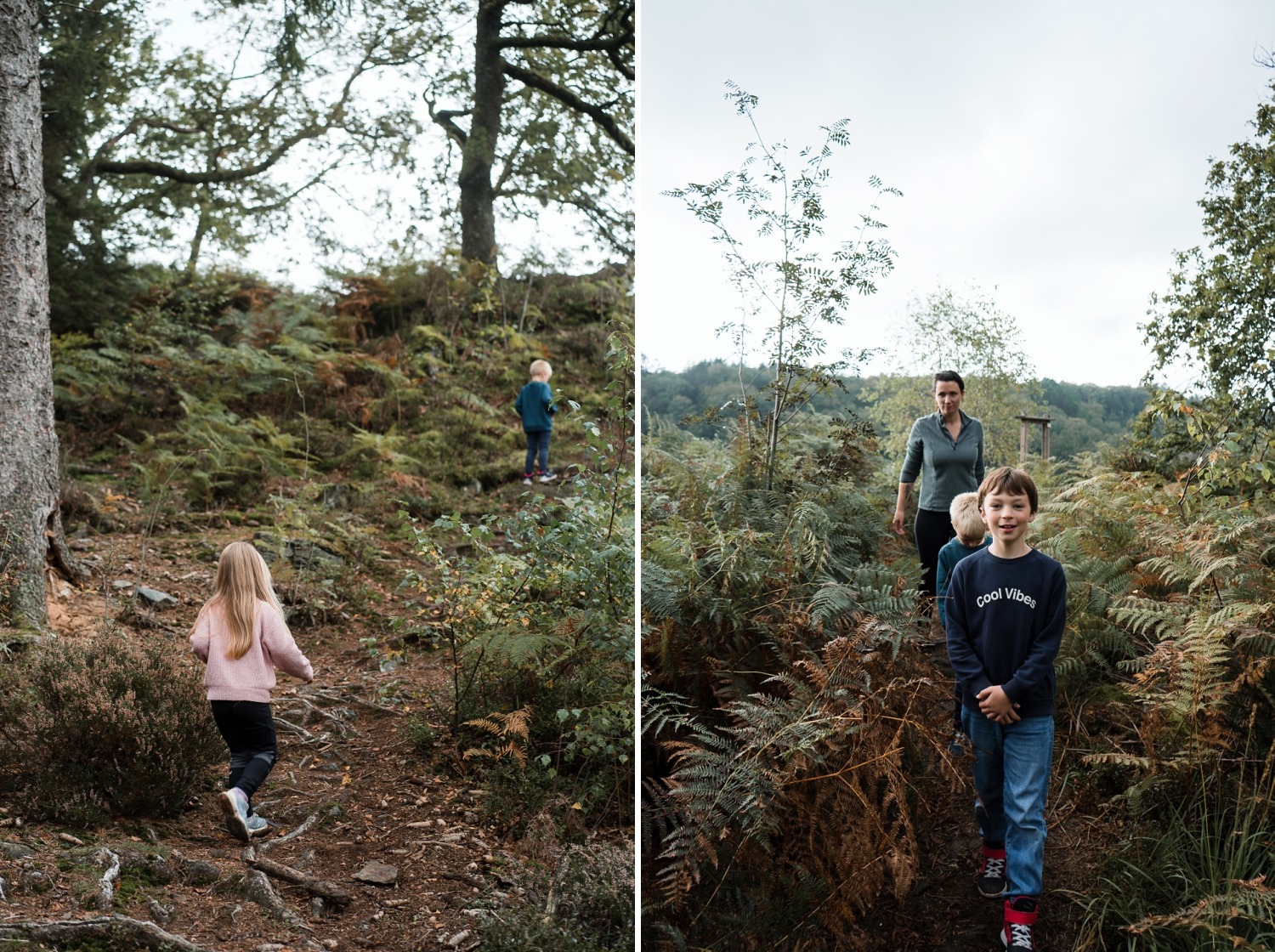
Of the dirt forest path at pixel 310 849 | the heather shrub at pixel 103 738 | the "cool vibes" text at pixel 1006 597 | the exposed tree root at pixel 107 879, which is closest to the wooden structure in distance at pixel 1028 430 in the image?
the "cool vibes" text at pixel 1006 597

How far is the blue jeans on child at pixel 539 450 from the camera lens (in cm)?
745

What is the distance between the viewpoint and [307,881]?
3205 millimetres

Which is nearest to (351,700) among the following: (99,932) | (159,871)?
(159,871)

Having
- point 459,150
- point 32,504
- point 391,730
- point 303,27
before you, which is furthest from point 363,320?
point 391,730

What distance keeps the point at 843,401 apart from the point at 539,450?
388cm

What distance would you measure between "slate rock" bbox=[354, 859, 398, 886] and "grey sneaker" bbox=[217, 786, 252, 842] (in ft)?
1.46

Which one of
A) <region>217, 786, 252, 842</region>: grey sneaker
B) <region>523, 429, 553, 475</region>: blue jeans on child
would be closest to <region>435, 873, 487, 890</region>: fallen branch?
<region>217, 786, 252, 842</region>: grey sneaker

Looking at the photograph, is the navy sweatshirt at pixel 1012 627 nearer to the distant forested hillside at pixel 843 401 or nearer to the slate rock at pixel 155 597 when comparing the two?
the distant forested hillside at pixel 843 401

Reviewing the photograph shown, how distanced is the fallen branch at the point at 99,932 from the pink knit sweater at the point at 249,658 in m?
0.99

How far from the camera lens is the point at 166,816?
3484 mm

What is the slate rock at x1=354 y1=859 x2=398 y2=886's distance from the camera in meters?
3.29

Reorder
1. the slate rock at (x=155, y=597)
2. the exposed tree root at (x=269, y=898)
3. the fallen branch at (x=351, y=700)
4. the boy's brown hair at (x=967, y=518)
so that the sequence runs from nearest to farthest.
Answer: the exposed tree root at (x=269, y=898), the boy's brown hair at (x=967, y=518), the fallen branch at (x=351, y=700), the slate rock at (x=155, y=597)

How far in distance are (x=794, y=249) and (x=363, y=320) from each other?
622 centimetres

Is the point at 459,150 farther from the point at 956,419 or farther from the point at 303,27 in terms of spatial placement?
the point at 956,419
